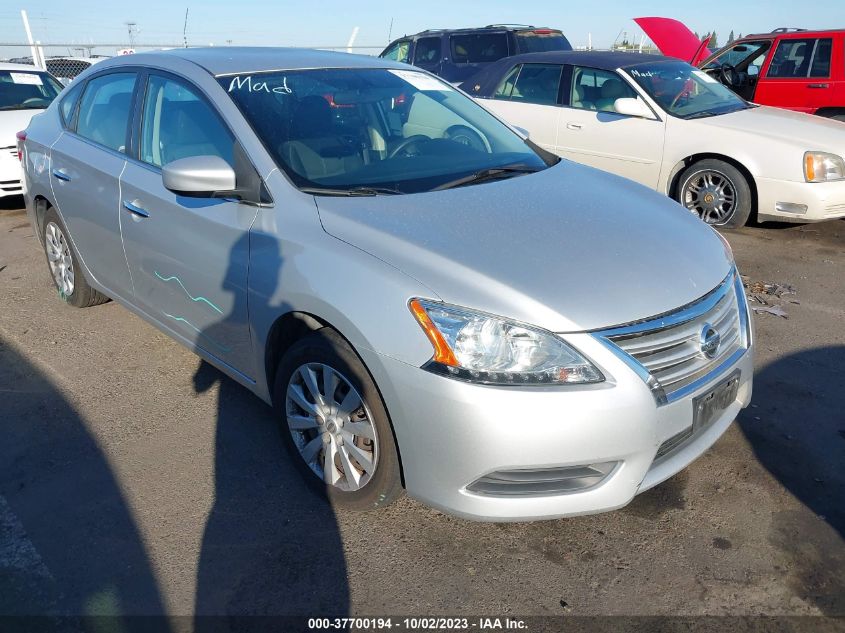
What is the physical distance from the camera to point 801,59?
8.87m

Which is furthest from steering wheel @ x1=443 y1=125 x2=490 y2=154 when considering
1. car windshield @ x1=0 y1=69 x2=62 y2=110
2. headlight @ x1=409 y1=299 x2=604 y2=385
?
car windshield @ x1=0 y1=69 x2=62 y2=110

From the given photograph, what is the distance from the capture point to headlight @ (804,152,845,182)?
614 cm

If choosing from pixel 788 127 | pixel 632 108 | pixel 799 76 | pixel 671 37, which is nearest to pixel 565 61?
pixel 632 108

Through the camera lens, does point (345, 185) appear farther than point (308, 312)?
Yes

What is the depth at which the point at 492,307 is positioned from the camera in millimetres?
2275

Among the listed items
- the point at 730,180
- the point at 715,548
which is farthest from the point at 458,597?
the point at 730,180

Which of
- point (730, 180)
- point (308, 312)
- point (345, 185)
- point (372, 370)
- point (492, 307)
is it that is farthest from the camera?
point (730, 180)

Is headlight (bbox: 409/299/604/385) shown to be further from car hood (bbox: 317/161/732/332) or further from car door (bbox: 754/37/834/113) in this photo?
car door (bbox: 754/37/834/113)

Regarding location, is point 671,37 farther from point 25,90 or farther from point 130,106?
point 130,106

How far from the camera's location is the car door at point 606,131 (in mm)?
6957

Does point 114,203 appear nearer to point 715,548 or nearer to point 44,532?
point 44,532

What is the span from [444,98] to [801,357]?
2.52 metres

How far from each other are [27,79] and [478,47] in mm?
6934

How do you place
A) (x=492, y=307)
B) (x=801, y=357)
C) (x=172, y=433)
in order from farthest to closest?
(x=801, y=357) → (x=172, y=433) → (x=492, y=307)
